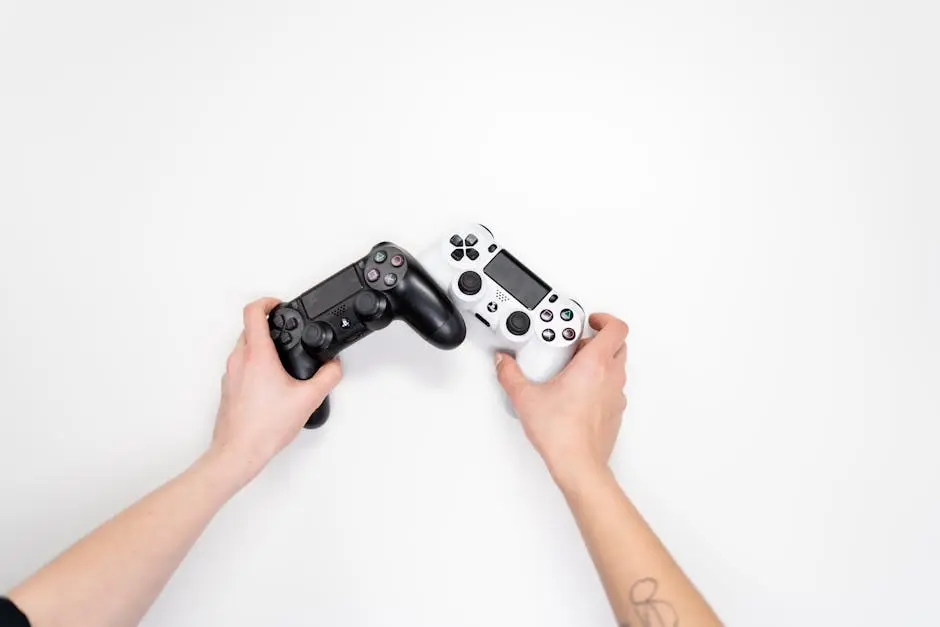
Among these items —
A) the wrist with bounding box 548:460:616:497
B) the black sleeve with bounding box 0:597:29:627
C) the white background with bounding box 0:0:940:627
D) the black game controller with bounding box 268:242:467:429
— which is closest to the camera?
the black sleeve with bounding box 0:597:29:627

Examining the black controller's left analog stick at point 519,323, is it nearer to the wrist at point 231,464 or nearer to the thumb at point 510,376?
the thumb at point 510,376

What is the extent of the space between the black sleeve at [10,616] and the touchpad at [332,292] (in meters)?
0.56

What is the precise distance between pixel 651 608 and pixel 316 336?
0.64 m

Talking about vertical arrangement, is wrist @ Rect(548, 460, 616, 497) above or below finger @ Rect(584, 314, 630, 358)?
below

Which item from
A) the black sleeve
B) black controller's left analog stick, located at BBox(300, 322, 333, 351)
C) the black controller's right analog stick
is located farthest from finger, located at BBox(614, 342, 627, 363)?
the black sleeve

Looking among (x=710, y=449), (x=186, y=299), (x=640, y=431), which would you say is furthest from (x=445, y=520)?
(x=186, y=299)

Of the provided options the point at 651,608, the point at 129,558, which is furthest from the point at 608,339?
the point at 129,558

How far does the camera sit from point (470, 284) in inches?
46.0

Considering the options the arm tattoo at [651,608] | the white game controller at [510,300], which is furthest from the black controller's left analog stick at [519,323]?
the arm tattoo at [651,608]

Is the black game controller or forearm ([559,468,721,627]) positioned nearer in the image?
forearm ([559,468,721,627])

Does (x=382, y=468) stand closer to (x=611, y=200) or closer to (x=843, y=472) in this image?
(x=611, y=200)

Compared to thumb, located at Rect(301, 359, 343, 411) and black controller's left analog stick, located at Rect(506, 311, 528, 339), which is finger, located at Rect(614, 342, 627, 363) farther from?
thumb, located at Rect(301, 359, 343, 411)

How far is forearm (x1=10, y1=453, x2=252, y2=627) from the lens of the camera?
873 millimetres

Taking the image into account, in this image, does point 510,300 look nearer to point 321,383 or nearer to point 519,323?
point 519,323
